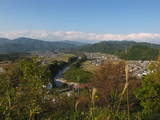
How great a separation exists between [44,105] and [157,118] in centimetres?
393

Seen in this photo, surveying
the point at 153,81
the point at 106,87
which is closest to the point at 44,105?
the point at 153,81

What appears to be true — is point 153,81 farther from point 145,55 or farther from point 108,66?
point 145,55

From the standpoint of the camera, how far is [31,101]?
19.8 ft

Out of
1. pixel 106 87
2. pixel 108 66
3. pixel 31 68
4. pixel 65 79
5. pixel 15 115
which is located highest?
pixel 31 68

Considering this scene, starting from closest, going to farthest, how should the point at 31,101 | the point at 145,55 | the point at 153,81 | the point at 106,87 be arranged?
the point at 31,101 → the point at 153,81 → the point at 106,87 → the point at 145,55

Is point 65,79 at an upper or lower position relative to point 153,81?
lower

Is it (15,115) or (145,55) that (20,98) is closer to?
(15,115)

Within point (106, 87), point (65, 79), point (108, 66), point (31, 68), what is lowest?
point (65, 79)

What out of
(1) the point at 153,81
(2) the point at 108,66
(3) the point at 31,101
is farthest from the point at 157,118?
(2) the point at 108,66

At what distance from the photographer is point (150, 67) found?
19.3m

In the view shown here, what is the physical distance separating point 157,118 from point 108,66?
2421 centimetres

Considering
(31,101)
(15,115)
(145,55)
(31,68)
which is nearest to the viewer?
(15,115)

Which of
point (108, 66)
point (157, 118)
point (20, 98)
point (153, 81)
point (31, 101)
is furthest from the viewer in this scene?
point (108, 66)

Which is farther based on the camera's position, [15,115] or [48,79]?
[48,79]
